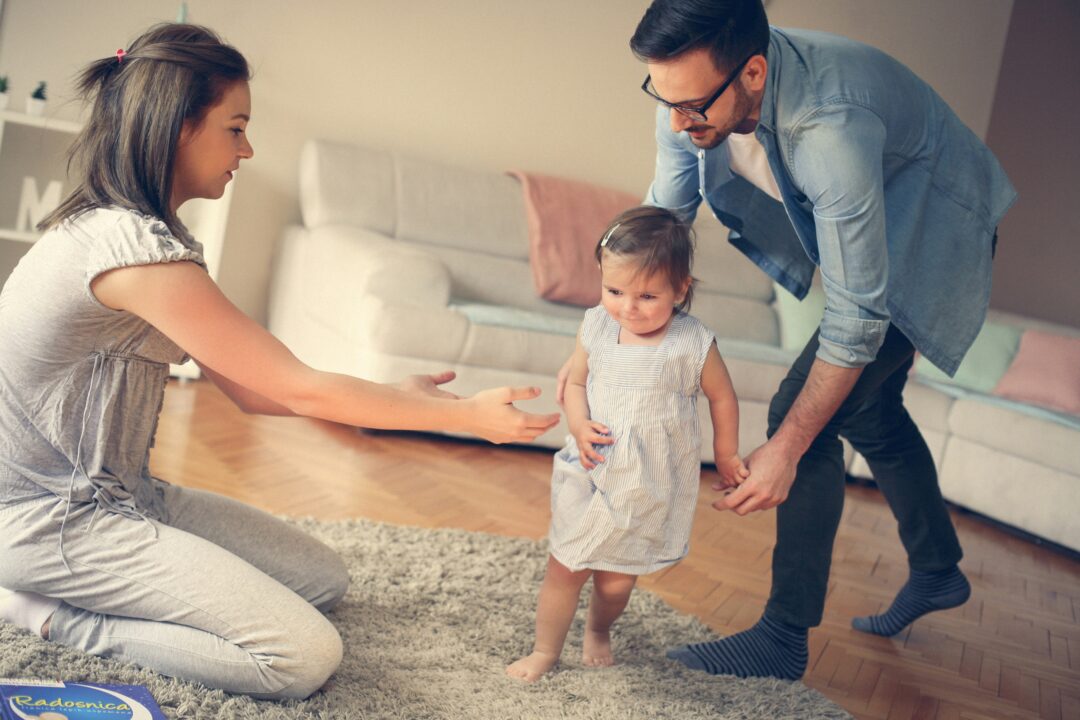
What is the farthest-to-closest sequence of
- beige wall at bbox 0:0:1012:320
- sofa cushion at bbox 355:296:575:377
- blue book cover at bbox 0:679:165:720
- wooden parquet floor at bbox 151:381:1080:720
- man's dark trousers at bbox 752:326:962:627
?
1. beige wall at bbox 0:0:1012:320
2. sofa cushion at bbox 355:296:575:377
3. wooden parquet floor at bbox 151:381:1080:720
4. man's dark trousers at bbox 752:326:962:627
5. blue book cover at bbox 0:679:165:720

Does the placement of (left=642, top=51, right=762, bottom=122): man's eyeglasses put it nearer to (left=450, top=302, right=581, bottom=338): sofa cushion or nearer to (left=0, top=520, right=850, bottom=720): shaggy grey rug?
(left=0, top=520, right=850, bottom=720): shaggy grey rug

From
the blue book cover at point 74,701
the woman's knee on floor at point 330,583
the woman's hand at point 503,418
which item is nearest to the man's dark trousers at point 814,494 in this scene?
the woman's hand at point 503,418

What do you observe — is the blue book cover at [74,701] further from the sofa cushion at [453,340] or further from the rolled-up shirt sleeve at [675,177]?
the sofa cushion at [453,340]

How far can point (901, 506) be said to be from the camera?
7.35 ft

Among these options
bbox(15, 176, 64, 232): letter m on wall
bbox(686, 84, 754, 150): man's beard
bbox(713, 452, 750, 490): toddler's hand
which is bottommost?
bbox(15, 176, 64, 232): letter m on wall

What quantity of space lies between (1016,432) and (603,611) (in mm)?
2645

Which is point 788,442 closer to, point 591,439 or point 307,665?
point 591,439

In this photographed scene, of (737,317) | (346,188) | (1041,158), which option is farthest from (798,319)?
(1041,158)

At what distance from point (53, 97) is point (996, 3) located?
495cm

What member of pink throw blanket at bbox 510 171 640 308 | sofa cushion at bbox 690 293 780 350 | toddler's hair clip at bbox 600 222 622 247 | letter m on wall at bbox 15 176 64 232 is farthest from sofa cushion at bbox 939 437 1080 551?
letter m on wall at bbox 15 176 64 232

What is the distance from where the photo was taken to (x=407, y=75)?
461cm

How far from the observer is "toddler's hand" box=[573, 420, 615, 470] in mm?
1772

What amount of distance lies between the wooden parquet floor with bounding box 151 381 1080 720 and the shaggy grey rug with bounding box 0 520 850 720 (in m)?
0.23

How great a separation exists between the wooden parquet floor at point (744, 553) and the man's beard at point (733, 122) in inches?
43.6
